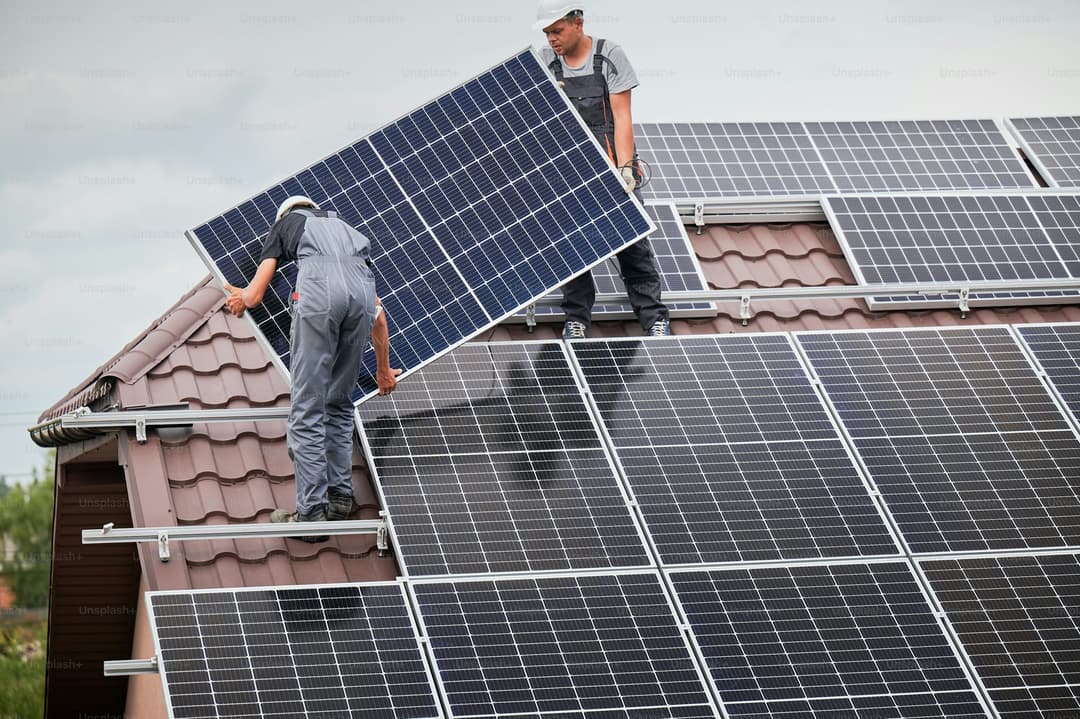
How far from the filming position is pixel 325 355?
10438 mm

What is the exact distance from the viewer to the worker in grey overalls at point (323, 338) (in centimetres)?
1038

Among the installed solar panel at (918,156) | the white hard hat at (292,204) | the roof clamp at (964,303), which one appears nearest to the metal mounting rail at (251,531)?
the white hard hat at (292,204)

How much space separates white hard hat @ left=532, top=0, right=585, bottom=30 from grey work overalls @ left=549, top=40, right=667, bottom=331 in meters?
0.52

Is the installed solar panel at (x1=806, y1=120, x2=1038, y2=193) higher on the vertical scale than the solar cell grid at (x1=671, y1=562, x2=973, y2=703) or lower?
higher

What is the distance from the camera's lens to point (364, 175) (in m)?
12.0

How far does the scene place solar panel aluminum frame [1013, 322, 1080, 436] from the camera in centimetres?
1165

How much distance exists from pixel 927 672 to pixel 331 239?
533 cm

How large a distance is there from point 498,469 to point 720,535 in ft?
5.73

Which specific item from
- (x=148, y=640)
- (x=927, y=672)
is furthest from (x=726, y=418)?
(x=148, y=640)

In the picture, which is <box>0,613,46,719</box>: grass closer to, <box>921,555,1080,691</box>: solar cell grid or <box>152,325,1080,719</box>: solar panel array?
<box>152,325,1080,719</box>: solar panel array

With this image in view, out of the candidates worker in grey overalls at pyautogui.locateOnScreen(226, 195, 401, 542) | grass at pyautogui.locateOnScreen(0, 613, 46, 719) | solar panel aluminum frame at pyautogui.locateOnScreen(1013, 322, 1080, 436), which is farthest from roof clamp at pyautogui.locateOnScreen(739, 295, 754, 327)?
grass at pyautogui.locateOnScreen(0, 613, 46, 719)

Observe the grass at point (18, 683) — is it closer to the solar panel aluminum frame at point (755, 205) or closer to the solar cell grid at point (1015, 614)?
the solar panel aluminum frame at point (755, 205)

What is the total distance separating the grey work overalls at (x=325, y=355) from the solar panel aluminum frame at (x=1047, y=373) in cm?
578

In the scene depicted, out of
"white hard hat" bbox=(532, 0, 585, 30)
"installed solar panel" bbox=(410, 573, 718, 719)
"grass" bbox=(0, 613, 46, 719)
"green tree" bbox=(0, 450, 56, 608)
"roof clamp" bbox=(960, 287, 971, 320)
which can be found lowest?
"installed solar panel" bbox=(410, 573, 718, 719)
